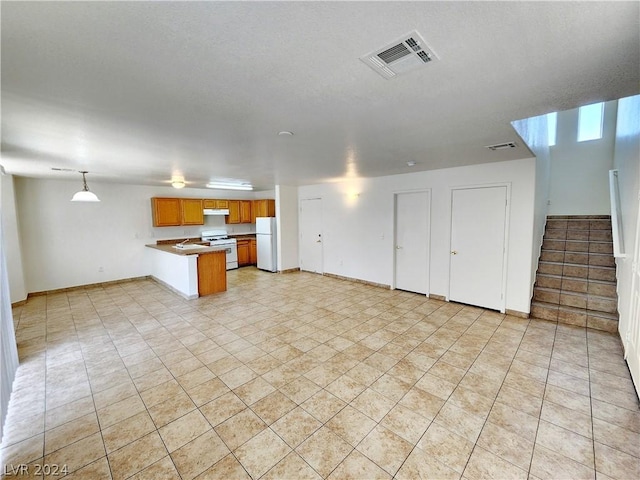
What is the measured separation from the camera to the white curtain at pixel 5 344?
7.29 feet

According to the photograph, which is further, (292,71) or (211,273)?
(211,273)

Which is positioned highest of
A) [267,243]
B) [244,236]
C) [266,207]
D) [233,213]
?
[266,207]

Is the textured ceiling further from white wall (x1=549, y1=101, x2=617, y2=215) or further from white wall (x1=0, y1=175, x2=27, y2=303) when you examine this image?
white wall (x1=549, y1=101, x2=617, y2=215)

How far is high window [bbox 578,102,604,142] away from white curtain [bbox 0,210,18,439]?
392 inches

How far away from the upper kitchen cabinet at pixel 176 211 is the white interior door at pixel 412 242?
17.8 feet

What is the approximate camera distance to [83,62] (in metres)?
1.47

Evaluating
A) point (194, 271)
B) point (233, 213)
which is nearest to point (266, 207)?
point (233, 213)

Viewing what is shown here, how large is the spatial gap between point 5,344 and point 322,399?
3.04m

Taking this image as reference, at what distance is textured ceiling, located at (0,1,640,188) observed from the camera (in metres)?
1.15

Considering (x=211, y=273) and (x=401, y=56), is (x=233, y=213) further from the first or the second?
(x=401, y=56)

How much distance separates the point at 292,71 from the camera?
5.21 feet

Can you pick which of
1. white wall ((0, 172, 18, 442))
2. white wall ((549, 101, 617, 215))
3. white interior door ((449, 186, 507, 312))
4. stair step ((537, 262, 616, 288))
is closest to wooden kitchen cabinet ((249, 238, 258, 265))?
white interior door ((449, 186, 507, 312))

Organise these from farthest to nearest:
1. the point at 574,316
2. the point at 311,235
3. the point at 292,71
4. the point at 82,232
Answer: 1. the point at 311,235
2. the point at 82,232
3. the point at 574,316
4. the point at 292,71

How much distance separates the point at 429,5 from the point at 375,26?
0.23m
